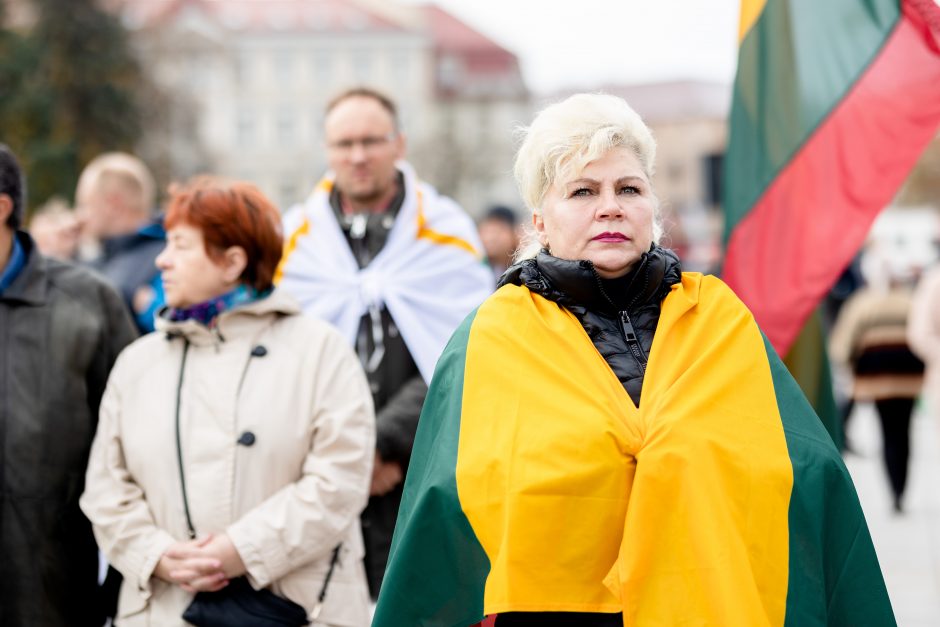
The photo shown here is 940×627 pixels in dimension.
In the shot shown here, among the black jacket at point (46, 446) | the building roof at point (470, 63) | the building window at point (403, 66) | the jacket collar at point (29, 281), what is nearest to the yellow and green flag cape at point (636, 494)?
the black jacket at point (46, 446)

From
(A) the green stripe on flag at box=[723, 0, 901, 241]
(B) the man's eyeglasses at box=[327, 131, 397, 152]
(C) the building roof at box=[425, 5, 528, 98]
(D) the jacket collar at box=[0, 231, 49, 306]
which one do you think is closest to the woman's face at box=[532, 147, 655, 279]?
(A) the green stripe on flag at box=[723, 0, 901, 241]

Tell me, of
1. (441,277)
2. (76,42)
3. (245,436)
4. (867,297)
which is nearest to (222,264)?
(245,436)

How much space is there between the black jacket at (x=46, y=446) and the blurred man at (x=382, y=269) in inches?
40.2

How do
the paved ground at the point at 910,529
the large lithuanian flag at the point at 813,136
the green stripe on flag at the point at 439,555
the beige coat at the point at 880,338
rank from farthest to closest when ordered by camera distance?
the beige coat at the point at 880,338 < the paved ground at the point at 910,529 < the large lithuanian flag at the point at 813,136 < the green stripe on flag at the point at 439,555

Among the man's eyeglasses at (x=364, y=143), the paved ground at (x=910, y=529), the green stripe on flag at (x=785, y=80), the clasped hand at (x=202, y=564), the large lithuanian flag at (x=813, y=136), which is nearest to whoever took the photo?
the clasped hand at (x=202, y=564)

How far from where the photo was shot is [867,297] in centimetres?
1074

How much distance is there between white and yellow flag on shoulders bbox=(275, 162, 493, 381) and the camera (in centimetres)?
476

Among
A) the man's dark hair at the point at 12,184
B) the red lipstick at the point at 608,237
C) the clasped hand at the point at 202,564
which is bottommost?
the clasped hand at the point at 202,564

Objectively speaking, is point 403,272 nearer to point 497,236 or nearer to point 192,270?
point 192,270

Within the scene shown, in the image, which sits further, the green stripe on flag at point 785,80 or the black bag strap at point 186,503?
the green stripe on flag at point 785,80

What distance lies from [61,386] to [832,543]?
8.21 feet

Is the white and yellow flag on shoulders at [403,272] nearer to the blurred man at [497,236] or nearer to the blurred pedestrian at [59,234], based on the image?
the blurred pedestrian at [59,234]

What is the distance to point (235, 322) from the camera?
3.85 metres

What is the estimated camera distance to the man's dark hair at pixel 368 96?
16.9 ft
